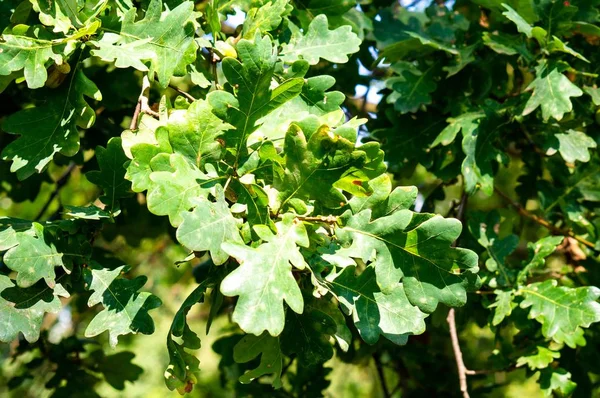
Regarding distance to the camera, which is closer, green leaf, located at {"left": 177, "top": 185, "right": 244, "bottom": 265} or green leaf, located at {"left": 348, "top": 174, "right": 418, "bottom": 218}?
green leaf, located at {"left": 177, "top": 185, "right": 244, "bottom": 265}

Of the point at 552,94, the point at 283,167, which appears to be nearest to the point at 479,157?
the point at 552,94

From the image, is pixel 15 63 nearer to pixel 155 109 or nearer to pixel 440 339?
pixel 155 109

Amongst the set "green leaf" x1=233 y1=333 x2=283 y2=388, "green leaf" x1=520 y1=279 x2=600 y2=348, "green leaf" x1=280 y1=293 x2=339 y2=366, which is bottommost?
"green leaf" x1=520 y1=279 x2=600 y2=348

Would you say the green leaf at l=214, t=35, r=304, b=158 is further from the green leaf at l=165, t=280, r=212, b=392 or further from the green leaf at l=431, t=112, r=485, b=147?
the green leaf at l=431, t=112, r=485, b=147

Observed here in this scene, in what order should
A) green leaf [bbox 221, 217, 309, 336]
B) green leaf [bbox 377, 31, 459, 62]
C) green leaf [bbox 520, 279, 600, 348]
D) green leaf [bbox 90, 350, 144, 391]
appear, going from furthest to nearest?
green leaf [bbox 90, 350, 144, 391] < green leaf [bbox 377, 31, 459, 62] < green leaf [bbox 520, 279, 600, 348] < green leaf [bbox 221, 217, 309, 336]

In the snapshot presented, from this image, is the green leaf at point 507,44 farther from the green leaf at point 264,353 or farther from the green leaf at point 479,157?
the green leaf at point 264,353

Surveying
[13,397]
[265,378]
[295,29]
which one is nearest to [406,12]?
[295,29]

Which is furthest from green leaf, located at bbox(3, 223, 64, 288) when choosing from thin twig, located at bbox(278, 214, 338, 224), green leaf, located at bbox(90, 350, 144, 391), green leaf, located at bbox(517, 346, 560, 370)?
green leaf, located at bbox(517, 346, 560, 370)

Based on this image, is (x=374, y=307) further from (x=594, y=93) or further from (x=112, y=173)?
(x=594, y=93)
